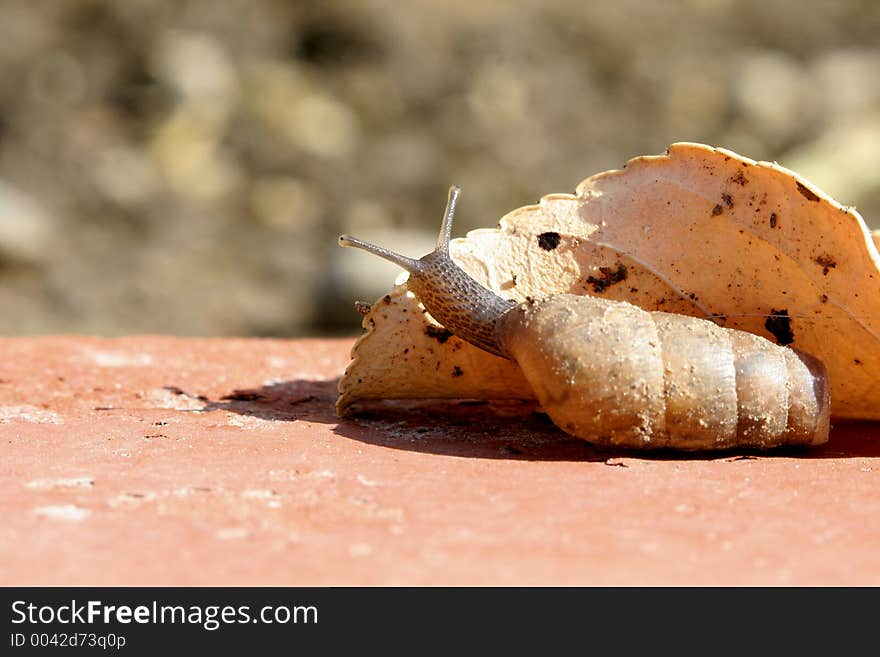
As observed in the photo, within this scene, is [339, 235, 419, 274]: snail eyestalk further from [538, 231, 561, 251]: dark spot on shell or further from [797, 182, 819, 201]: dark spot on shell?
[797, 182, 819, 201]: dark spot on shell

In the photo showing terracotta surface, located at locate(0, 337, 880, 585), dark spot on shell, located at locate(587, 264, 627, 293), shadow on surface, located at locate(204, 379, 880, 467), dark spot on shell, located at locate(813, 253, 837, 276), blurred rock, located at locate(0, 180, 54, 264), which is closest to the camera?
terracotta surface, located at locate(0, 337, 880, 585)

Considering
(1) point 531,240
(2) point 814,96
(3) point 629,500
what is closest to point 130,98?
(2) point 814,96

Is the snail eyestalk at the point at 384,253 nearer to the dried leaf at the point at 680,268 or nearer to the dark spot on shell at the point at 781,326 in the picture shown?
the dried leaf at the point at 680,268

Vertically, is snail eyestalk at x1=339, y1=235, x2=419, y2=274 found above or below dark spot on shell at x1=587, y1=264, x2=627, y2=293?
above

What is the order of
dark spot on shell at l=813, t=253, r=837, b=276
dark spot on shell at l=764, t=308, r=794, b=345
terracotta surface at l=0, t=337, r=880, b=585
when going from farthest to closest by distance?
dark spot on shell at l=764, t=308, r=794, b=345 → dark spot on shell at l=813, t=253, r=837, b=276 → terracotta surface at l=0, t=337, r=880, b=585

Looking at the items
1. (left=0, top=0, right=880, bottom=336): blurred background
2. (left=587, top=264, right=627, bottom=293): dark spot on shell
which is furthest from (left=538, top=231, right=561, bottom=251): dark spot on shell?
(left=0, top=0, right=880, bottom=336): blurred background

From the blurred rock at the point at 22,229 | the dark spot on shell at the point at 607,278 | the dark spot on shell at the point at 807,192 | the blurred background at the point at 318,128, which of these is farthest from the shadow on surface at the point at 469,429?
the blurred rock at the point at 22,229

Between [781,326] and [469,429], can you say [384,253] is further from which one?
[781,326]

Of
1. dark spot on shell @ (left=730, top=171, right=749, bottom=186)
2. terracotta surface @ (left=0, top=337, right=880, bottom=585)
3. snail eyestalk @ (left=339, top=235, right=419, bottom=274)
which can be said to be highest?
snail eyestalk @ (left=339, top=235, right=419, bottom=274)
